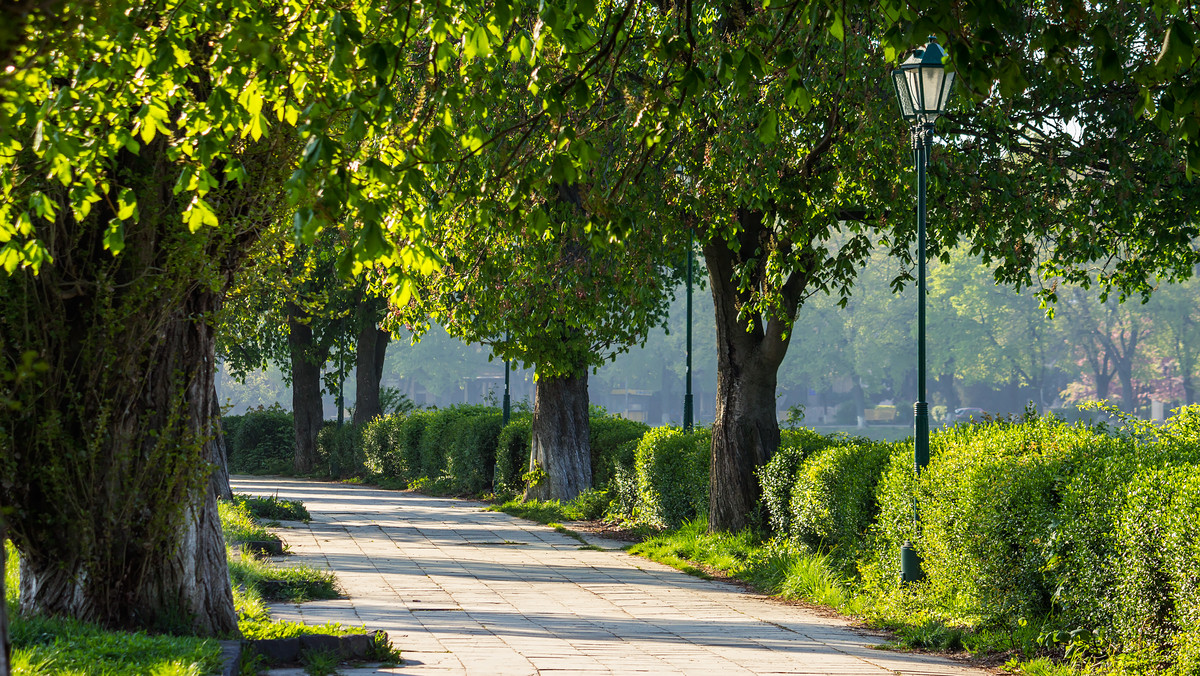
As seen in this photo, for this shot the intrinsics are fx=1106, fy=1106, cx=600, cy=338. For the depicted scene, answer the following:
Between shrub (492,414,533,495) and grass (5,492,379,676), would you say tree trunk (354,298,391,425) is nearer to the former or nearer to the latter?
shrub (492,414,533,495)

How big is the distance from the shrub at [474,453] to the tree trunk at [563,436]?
14.3 ft

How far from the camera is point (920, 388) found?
9922 mm

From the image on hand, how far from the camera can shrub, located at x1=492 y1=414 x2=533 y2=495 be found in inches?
840

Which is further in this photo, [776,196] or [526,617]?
[776,196]

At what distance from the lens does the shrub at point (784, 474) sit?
11867mm

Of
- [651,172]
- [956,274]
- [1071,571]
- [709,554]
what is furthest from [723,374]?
[956,274]

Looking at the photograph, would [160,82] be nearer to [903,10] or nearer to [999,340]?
[903,10]

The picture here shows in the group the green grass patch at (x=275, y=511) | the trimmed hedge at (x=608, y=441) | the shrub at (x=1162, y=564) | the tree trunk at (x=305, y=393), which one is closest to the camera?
the shrub at (x=1162, y=564)

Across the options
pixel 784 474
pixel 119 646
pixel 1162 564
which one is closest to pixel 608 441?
pixel 784 474

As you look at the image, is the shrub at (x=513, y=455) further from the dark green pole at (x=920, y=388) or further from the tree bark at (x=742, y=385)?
the dark green pole at (x=920, y=388)

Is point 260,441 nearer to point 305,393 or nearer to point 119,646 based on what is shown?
point 305,393

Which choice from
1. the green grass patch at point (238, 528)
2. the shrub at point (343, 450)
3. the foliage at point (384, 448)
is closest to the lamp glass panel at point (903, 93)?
the green grass patch at point (238, 528)

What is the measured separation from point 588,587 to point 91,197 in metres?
6.91

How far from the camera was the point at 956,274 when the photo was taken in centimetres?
6869
